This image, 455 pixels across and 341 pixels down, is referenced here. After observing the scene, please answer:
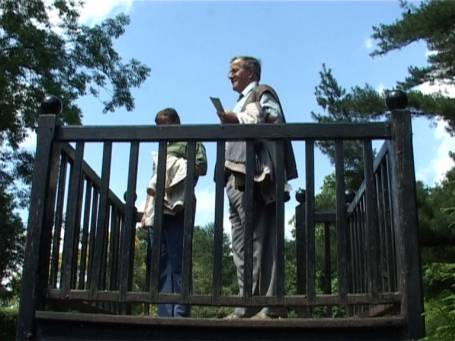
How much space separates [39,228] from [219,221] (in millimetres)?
865

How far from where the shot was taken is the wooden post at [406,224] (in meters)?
2.68

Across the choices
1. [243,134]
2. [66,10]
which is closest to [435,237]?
[243,134]

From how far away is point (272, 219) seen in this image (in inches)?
135

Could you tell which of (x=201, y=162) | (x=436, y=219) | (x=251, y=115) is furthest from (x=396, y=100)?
(x=436, y=219)

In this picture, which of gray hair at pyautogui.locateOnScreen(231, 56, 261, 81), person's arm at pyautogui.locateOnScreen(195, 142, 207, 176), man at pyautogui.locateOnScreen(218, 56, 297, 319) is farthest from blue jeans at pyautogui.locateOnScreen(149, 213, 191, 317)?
gray hair at pyautogui.locateOnScreen(231, 56, 261, 81)

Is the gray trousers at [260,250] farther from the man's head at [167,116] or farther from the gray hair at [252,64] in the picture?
the man's head at [167,116]

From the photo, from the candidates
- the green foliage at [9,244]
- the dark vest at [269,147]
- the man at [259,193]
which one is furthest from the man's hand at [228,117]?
the green foliage at [9,244]

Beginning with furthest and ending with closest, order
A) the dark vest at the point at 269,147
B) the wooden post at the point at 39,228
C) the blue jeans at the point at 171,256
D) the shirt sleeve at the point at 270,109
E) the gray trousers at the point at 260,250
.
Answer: the blue jeans at the point at 171,256
the shirt sleeve at the point at 270,109
the dark vest at the point at 269,147
the gray trousers at the point at 260,250
the wooden post at the point at 39,228

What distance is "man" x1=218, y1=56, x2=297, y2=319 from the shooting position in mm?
3287

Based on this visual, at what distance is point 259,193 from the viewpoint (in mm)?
3365

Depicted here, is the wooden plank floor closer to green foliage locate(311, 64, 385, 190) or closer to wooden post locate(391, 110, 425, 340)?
wooden post locate(391, 110, 425, 340)

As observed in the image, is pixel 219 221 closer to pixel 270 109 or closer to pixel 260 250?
pixel 260 250

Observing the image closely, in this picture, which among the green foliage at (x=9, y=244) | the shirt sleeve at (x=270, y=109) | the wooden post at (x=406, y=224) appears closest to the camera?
the wooden post at (x=406, y=224)

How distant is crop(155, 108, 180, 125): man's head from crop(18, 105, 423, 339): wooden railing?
1.20 meters
